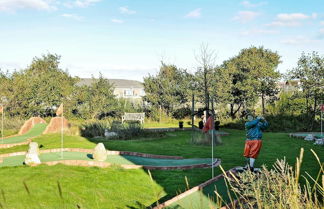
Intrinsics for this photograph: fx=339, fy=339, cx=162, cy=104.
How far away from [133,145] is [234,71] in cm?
1743

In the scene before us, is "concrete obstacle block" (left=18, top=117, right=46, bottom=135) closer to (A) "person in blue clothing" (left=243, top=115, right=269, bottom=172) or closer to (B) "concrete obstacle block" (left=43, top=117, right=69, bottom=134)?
(B) "concrete obstacle block" (left=43, top=117, right=69, bottom=134)

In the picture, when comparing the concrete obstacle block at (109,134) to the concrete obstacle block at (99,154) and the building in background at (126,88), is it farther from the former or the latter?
the building in background at (126,88)

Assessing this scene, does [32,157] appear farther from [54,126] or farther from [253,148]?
[54,126]

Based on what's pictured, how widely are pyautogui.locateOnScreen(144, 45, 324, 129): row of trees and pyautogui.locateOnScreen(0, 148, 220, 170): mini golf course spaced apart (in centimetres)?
1564

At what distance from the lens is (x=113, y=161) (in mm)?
11250

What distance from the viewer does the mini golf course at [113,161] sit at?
33.4 feet

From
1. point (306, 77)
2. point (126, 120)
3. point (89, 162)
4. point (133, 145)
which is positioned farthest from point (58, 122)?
point (306, 77)

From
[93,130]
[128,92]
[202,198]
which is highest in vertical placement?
[128,92]

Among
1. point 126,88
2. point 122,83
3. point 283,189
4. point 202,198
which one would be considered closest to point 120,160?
point 202,198

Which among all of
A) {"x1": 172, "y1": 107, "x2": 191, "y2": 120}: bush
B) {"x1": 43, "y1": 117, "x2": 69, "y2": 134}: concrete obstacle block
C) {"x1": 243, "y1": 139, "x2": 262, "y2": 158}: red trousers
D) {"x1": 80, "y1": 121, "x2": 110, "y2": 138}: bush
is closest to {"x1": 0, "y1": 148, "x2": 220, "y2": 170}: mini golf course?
{"x1": 243, "y1": 139, "x2": 262, "y2": 158}: red trousers

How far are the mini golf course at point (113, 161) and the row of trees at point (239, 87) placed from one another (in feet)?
51.3

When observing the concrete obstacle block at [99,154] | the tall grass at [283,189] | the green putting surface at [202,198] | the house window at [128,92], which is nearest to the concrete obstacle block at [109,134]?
the concrete obstacle block at [99,154]

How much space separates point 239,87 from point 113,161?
21.4 metres

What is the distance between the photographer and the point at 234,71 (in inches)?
1220
